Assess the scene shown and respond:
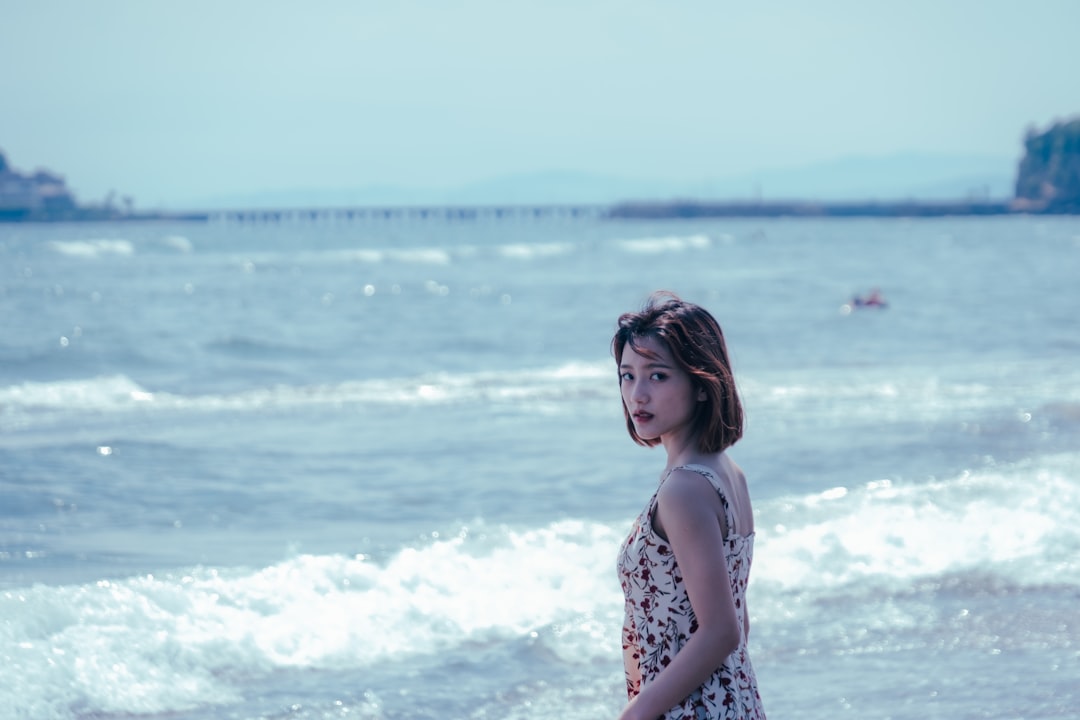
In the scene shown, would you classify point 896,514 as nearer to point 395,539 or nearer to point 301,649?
point 395,539

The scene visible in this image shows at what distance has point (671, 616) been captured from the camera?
2.64m

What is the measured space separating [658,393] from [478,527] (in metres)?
6.13

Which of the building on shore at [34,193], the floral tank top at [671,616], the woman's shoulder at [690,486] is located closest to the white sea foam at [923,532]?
the floral tank top at [671,616]

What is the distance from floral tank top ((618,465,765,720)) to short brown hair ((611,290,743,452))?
129 mm

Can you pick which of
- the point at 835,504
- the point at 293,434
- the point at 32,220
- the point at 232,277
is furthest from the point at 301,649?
the point at 32,220

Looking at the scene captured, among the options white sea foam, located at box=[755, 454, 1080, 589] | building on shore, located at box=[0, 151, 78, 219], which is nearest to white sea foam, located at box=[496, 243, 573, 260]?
white sea foam, located at box=[755, 454, 1080, 589]

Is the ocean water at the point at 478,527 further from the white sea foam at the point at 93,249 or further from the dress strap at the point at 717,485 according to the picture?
the white sea foam at the point at 93,249

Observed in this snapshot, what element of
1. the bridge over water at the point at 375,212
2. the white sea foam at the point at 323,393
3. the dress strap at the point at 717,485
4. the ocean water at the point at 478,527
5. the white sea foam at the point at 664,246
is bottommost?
the bridge over water at the point at 375,212

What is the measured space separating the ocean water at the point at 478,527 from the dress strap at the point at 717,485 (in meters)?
3.21

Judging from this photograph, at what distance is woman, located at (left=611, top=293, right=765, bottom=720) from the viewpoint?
98.8 inches

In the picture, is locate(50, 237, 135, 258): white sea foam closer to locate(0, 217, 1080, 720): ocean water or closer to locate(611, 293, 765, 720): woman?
locate(0, 217, 1080, 720): ocean water

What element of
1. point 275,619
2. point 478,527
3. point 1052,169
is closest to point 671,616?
point 275,619

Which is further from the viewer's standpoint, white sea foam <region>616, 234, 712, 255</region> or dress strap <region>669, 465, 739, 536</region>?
white sea foam <region>616, 234, 712, 255</region>

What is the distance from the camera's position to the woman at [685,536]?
8.23ft
